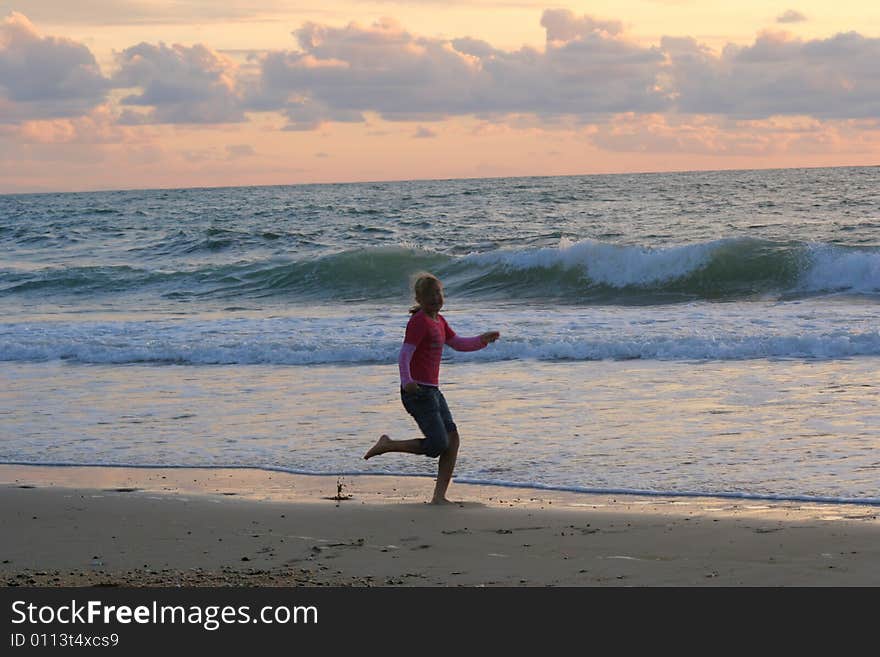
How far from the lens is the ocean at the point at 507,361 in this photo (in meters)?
7.85

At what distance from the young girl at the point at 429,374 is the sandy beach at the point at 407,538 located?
0.31 meters

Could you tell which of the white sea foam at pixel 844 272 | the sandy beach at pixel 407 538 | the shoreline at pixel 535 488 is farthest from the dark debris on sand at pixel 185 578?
the white sea foam at pixel 844 272

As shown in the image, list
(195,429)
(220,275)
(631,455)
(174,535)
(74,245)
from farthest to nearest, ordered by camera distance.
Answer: (74,245) → (220,275) → (195,429) → (631,455) → (174,535)

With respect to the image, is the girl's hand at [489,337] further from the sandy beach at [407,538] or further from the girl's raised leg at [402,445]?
the sandy beach at [407,538]

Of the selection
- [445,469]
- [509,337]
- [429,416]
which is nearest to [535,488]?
[445,469]

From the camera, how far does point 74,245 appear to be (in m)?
38.3

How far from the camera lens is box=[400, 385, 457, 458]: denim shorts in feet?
22.2

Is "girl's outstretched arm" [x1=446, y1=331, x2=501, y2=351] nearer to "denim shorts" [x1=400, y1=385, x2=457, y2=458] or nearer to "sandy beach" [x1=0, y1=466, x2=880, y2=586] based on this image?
"denim shorts" [x1=400, y1=385, x2=457, y2=458]

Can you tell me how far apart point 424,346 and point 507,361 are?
5.80m
